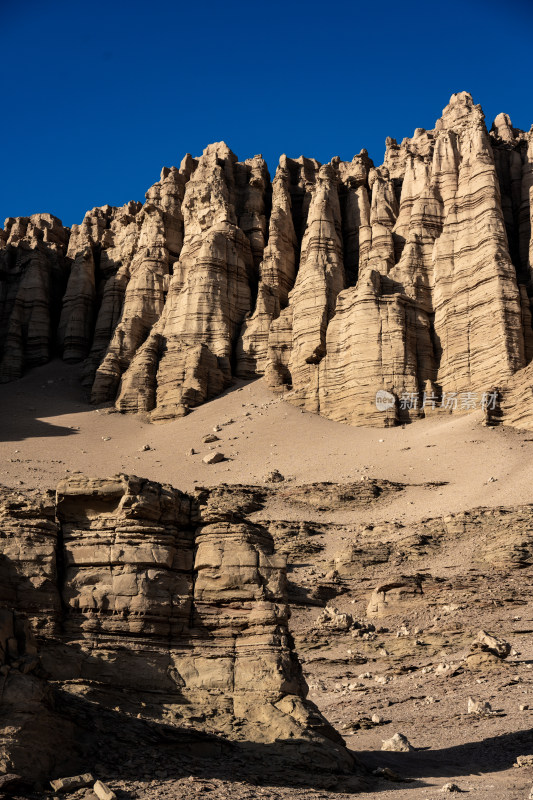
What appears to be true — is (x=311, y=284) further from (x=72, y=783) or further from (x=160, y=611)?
(x=72, y=783)

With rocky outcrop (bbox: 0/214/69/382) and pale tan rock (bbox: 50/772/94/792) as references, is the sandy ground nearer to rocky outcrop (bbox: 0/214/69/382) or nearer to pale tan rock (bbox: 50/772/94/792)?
rocky outcrop (bbox: 0/214/69/382)

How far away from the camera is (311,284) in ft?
224

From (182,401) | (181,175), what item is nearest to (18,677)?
(182,401)

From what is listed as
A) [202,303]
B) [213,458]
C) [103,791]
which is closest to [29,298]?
[202,303]

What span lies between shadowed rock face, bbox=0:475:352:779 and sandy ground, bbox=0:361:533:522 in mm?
29179

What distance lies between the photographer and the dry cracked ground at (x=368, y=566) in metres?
10.7

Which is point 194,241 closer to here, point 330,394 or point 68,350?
point 68,350

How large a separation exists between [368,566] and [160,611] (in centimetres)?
2195

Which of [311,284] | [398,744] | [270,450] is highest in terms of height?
[311,284]

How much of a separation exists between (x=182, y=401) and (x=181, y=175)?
1239 inches

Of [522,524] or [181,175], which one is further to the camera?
[181,175]

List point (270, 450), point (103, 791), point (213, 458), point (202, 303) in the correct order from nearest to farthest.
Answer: point (103, 791) < point (213, 458) < point (270, 450) < point (202, 303)

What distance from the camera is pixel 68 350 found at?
79062 mm

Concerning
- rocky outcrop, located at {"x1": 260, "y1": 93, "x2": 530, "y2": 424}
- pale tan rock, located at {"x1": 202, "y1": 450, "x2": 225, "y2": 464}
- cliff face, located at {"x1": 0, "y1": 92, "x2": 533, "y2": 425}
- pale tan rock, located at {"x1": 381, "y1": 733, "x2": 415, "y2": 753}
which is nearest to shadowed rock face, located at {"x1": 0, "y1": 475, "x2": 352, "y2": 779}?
pale tan rock, located at {"x1": 381, "y1": 733, "x2": 415, "y2": 753}
